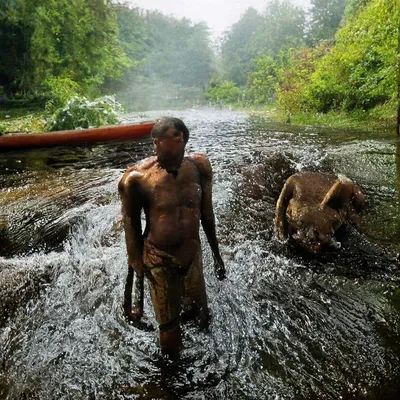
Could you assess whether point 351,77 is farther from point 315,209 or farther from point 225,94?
point 225,94

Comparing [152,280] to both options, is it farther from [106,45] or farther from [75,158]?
[106,45]

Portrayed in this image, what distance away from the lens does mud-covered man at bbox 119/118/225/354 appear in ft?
7.24

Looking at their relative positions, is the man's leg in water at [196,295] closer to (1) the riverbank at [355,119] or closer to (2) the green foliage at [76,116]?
(1) the riverbank at [355,119]

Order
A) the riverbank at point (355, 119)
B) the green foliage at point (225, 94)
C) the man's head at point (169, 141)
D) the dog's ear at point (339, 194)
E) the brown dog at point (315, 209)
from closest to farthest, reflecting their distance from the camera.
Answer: the man's head at point (169, 141)
the brown dog at point (315, 209)
the dog's ear at point (339, 194)
the riverbank at point (355, 119)
the green foliage at point (225, 94)

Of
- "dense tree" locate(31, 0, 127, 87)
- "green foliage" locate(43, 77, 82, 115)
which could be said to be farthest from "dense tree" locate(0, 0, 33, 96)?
"green foliage" locate(43, 77, 82, 115)

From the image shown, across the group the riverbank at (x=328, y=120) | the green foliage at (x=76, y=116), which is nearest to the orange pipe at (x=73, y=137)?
the riverbank at (x=328, y=120)

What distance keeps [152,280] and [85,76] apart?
26679 mm

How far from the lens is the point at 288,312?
3.16m

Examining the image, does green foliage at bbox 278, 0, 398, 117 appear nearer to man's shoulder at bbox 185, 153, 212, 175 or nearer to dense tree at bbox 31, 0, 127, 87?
man's shoulder at bbox 185, 153, 212, 175

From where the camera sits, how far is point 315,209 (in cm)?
441

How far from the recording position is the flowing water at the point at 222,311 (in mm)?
2412

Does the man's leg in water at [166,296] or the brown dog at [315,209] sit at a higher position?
the man's leg in water at [166,296]

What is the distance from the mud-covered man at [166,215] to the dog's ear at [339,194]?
101 inches

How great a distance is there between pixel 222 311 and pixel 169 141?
6.03 feet
